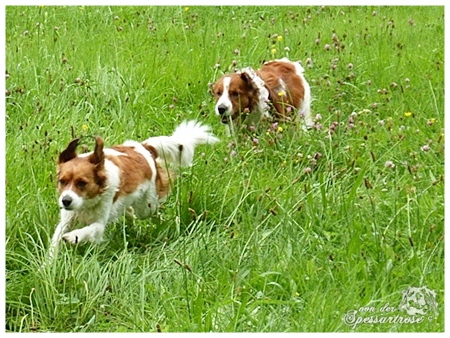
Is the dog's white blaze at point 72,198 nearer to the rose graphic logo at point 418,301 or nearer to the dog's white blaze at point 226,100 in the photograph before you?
the rose graphic logo at point 418,301

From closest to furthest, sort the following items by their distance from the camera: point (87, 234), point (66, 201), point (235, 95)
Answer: point (66, 201)
point (87, 234)
point (235, 95)

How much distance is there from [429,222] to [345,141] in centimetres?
154

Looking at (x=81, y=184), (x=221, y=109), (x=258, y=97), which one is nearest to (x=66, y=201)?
(x=81, y=184)

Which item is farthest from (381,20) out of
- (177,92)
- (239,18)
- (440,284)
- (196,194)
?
(440,284)

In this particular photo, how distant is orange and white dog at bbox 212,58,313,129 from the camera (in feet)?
26.0

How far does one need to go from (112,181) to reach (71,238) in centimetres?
48

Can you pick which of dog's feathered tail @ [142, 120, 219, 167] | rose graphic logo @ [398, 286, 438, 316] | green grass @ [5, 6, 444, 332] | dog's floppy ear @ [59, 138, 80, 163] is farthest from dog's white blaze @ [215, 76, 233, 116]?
rose graphic logo @ [398, 286, 438, 316]

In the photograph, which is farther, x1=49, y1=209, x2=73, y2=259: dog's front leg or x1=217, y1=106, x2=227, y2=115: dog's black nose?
x1=217, y1=106, x2=227, y2=115: dog's black nose

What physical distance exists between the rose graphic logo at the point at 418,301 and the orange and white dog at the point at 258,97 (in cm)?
270

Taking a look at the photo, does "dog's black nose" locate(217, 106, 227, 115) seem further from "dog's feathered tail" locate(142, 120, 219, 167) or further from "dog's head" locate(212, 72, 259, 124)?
"dog's feathered tail" locate(142, 120, 219, 167)

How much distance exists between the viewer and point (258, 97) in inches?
318

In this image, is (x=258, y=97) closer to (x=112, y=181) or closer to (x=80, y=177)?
(x=112, y=181)

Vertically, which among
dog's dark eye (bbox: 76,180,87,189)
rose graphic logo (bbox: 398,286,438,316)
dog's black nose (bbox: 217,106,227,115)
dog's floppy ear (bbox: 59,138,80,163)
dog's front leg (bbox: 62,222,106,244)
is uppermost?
dog's floppy ear (bbox: 59,138,80,163)

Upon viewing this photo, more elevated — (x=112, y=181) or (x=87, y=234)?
(x=112, y=181)
